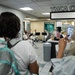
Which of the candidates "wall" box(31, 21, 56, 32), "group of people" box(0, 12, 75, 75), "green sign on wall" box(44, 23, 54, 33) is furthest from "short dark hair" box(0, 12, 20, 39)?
"green sign on wall" box(44, 23, 54, 33)

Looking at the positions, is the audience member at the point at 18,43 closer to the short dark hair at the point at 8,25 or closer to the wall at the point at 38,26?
the short dark hair at the point at 8,25

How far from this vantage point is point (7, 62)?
1108mm

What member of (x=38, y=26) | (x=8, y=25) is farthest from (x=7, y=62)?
(x=38, y=26)

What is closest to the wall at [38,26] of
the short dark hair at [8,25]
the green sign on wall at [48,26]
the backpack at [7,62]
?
the green sign on wall at [48,26]

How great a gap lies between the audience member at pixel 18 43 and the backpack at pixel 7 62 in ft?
0.27

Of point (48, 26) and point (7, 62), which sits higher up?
point (48, 26)

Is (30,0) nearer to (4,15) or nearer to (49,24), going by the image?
(4,15)

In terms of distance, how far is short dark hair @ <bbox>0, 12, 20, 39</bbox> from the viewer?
4.07ft

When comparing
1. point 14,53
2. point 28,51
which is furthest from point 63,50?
point 14,53

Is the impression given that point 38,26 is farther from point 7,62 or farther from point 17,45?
point 7,62

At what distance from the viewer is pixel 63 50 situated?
145 centimetres

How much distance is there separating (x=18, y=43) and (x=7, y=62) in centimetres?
20

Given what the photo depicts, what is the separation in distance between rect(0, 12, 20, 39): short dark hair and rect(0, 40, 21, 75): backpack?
178 mm

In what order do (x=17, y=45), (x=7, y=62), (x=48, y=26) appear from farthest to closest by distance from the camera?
(x=48, y=26), (x=17, y=45), (x=7, y=62)
